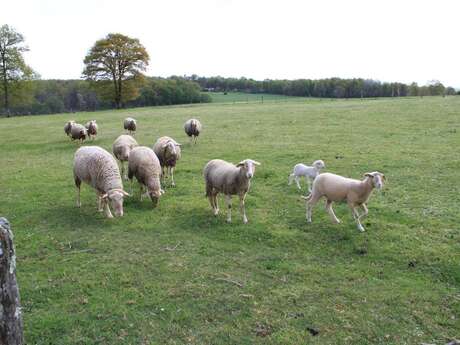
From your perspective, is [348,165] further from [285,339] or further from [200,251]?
[285,339]

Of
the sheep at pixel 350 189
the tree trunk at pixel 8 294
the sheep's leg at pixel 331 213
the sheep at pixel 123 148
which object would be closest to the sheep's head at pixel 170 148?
the sheep at pixel 123 148

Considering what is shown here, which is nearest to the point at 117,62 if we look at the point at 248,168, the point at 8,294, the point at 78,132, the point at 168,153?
the point at 78,132

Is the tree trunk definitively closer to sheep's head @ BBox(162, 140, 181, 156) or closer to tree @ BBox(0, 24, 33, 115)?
sheep's head @ BBox(162, 140, 181, 156)

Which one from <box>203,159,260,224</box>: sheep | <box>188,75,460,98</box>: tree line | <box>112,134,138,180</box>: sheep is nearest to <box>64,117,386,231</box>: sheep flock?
<box>203,159,260,224</box>: sheep

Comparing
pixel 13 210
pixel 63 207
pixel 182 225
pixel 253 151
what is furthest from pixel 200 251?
pixel 253 151

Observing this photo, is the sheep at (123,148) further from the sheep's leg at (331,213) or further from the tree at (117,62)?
the tree at (117,62)

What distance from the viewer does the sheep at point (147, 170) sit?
1188cm

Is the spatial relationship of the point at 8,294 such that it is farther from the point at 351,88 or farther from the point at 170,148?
the point at 351,88

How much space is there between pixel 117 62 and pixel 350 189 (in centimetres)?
6476

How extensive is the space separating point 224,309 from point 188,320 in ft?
2.20

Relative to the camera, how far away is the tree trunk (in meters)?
3.16

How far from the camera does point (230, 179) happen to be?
34.1ft

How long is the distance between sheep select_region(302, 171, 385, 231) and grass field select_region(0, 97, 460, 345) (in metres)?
0.56

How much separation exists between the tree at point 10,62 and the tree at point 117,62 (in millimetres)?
9559
